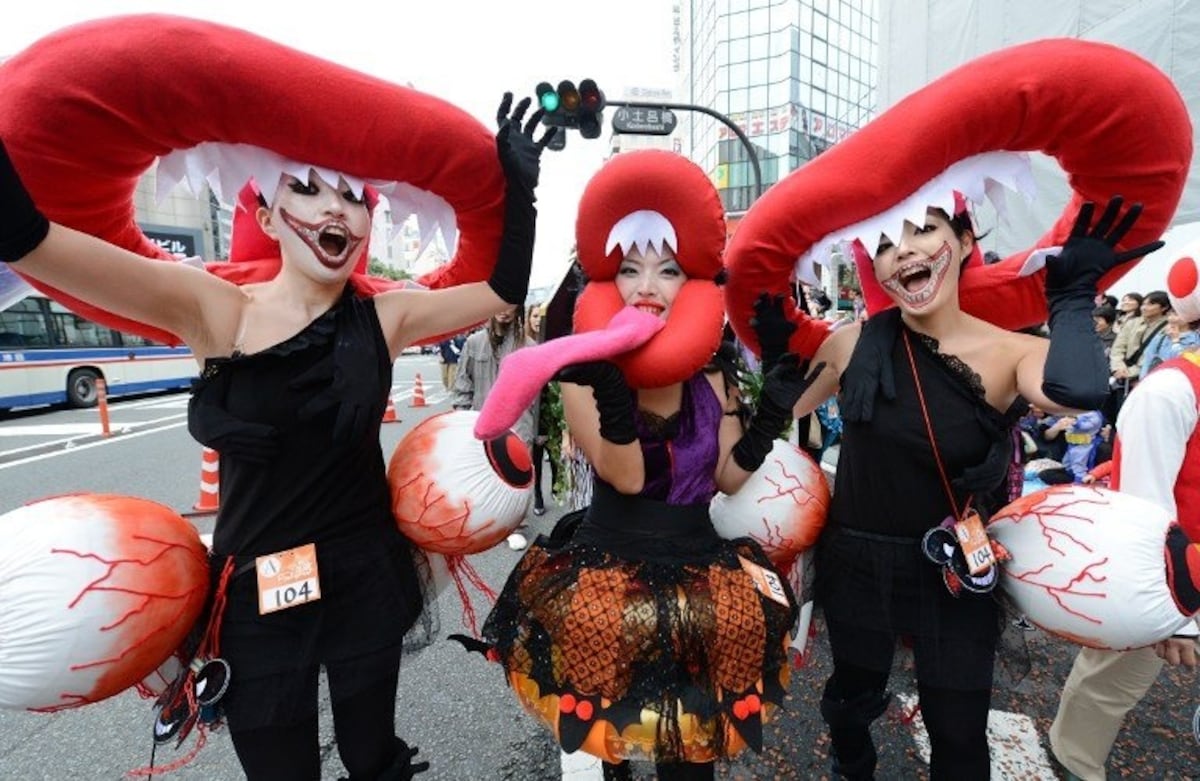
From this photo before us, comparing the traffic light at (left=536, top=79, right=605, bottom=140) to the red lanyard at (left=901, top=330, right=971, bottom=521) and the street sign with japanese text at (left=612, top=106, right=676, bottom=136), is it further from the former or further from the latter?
the red lanyard at (left=901, top=330, right=971, bottom=521)

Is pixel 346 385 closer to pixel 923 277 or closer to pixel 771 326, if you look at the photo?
pixel 771 326

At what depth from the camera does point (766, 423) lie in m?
1.63

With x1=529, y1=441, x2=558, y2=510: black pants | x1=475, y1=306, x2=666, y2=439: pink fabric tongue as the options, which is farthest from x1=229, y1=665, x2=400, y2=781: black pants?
x1=529, y1=441, x2=558, y2=510: black pants

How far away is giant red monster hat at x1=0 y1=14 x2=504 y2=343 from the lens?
114cm

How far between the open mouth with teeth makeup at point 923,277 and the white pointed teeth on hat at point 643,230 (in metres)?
0.60

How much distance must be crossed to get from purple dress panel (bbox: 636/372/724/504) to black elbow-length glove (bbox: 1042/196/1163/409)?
30.5 inches

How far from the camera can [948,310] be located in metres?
1.67

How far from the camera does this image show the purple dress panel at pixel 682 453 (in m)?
1.59

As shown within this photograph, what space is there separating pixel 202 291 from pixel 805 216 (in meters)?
1.47

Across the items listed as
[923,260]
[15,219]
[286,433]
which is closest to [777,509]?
[923,260]

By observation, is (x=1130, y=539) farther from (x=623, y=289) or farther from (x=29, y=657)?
(x=29, y=657)

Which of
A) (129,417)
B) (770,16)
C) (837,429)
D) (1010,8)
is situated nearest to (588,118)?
(837,429)

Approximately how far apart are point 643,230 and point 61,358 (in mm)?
14024

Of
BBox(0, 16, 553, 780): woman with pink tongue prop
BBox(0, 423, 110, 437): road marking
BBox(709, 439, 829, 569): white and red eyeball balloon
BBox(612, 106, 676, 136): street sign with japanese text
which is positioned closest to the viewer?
BBox(0, 16, 553, 780): woman with pink tongue prop
